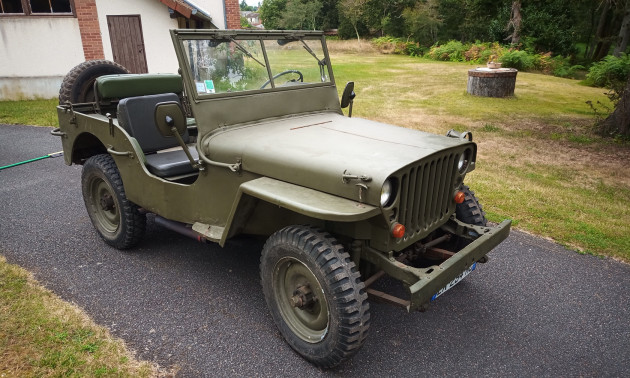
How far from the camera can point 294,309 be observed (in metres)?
2.73

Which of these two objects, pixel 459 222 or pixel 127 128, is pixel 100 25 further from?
pixel 459 222

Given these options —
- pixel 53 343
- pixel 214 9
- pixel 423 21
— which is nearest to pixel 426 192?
pixel 53 343

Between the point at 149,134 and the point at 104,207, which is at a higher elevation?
the point at 149,134

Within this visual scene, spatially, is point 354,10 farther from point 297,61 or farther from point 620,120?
point 297,61

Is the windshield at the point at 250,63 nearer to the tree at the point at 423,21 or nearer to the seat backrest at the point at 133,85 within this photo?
the seat backrest at the point at 133,85

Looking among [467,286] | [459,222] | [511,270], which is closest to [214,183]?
[459,222]

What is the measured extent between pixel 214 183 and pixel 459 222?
171 centimetres

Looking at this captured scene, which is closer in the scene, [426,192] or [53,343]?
[426,192]

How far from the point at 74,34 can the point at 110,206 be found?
10133mm

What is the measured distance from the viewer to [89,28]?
462 inches

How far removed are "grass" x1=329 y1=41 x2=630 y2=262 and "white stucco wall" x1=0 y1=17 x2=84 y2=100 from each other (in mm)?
7923

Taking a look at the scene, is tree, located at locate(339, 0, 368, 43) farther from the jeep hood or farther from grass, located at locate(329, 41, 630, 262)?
the jeep hood

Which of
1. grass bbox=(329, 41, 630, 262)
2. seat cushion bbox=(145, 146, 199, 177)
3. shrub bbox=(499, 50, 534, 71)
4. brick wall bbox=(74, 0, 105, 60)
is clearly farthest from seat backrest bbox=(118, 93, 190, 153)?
shrub bbox=(499, 50, 534, 71)

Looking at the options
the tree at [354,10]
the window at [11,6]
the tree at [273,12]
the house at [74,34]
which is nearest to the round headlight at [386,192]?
the house at [74,34]
